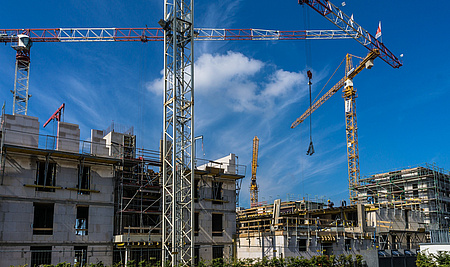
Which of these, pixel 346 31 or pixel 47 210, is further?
pixel 346 31

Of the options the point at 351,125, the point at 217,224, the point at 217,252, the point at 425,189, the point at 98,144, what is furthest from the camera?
the point at 351,125

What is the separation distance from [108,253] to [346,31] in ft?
188

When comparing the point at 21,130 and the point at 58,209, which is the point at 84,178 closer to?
the point at 58,209

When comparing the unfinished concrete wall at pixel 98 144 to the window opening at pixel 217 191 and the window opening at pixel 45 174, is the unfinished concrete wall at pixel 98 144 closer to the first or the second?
the window opening at pixel 45 174

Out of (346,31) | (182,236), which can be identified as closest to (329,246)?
(182,236)

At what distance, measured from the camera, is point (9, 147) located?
100ft

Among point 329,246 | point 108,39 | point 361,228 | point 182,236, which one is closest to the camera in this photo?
point 182,236

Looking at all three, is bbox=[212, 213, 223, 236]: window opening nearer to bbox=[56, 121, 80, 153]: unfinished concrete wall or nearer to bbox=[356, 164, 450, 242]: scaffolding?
bbox=[56, 121, 80, 153]: unfinished concrete wall

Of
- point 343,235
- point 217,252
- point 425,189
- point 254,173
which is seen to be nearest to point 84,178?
point 217,252

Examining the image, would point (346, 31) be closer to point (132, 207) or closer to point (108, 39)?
point (108, 39)

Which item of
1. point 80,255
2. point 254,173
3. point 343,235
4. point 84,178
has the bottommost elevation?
point 80,255

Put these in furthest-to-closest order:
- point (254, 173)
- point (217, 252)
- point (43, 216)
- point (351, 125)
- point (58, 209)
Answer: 1. point (254, 173)
2. point (351, 125)
3. point (217, 252)
4. point (43, 216)
5. point (58, 209)

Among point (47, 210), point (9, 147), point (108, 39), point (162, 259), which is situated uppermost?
point (108, 39)

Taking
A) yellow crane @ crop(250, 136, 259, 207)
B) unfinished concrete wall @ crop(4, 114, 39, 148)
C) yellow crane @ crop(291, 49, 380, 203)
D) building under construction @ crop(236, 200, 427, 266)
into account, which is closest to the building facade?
unfinished concrete wall @ crop(4, 114, 39, 148)
